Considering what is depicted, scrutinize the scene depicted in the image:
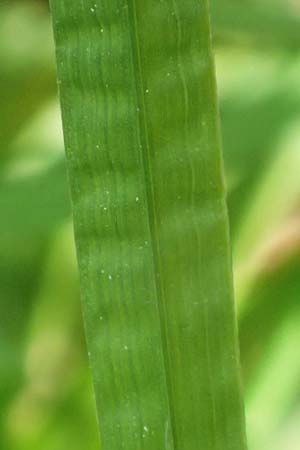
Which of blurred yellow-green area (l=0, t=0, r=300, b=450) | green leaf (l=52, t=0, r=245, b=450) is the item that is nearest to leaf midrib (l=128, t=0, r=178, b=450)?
green leaf (l=52, t=0, r=245, b=450)

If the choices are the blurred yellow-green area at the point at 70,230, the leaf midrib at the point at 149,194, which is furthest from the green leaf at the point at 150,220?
the blurred yellow-green area at the point at 70,230

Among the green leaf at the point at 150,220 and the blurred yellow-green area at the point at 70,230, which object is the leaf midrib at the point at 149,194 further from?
the blurred yellow-green area at the point at 70,230

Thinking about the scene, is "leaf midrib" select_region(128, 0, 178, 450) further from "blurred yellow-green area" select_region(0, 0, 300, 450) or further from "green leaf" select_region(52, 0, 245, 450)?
"blurred yellow-green area" select_region(0, 0, 300, 450)

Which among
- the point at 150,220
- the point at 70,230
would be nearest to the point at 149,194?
the point at 150,220

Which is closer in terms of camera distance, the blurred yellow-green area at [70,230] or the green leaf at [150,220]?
the green leaf at [150,220]

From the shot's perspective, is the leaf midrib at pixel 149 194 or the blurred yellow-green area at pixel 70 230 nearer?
the leaf midrib at pixel 149 194

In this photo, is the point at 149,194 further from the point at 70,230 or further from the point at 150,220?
the point at 70,230
